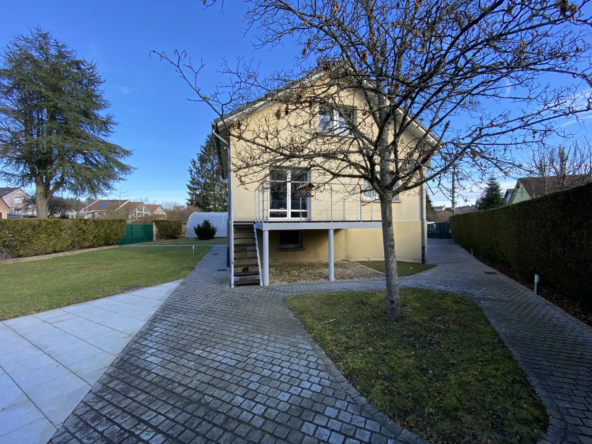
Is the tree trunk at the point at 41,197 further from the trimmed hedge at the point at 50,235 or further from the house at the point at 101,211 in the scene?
the trimmed hedge at the point at 50,235

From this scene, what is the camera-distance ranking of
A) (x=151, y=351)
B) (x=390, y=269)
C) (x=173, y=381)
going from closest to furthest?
(x=173, y=381), (x=151, y=351), (x=390, y=269)

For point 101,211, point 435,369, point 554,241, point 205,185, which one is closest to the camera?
point 435,369

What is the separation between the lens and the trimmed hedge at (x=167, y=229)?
29.2 metres

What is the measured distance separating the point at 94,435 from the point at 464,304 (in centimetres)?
617

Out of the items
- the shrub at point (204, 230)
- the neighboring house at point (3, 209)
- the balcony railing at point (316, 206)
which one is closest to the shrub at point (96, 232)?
the shrub at point (204, 230)

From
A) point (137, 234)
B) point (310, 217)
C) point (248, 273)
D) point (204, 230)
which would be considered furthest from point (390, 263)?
point (137, 234)

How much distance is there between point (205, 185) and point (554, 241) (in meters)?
36.9

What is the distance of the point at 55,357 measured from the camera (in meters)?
3.73

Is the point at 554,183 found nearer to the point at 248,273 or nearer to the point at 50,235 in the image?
the point at 248,273

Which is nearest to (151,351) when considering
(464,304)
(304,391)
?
(304,391)

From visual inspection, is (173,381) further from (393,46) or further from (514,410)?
(393,46)

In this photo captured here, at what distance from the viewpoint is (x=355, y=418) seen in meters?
2.44

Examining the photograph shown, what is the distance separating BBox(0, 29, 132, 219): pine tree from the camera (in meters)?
18.0

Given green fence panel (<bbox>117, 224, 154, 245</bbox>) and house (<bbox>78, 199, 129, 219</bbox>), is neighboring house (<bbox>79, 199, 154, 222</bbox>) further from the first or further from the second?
green fence panel (<bbox>117, 224, 154, 245</bbox>)
